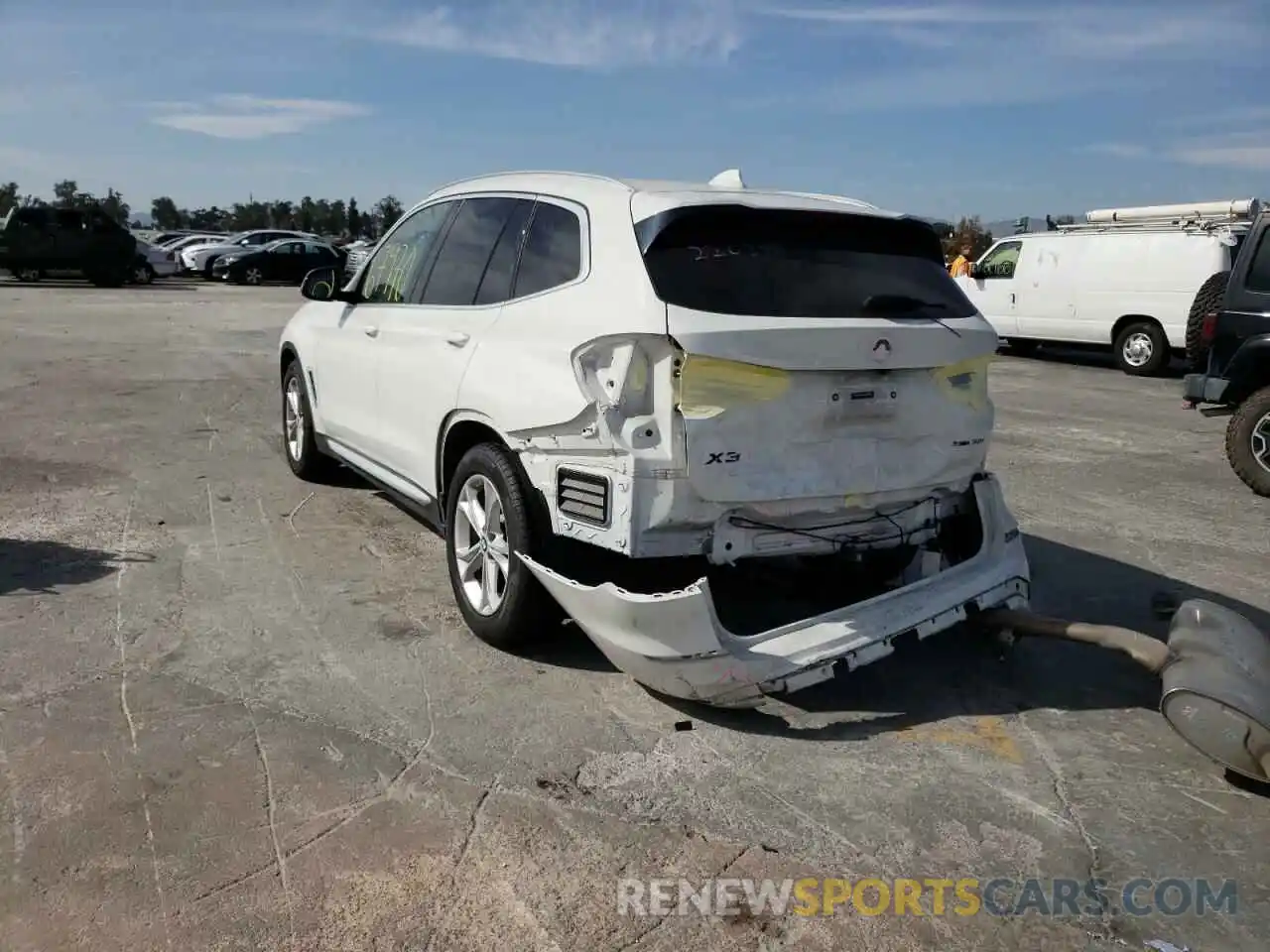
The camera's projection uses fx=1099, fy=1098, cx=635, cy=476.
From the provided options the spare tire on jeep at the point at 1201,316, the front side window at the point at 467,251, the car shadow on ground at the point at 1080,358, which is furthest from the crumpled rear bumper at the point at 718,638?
the car shadow on ground at the point at 1080,358

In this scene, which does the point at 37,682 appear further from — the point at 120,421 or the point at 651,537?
the point at 120,421

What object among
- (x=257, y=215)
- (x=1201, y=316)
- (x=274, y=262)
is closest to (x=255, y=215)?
(x=257, y=215)

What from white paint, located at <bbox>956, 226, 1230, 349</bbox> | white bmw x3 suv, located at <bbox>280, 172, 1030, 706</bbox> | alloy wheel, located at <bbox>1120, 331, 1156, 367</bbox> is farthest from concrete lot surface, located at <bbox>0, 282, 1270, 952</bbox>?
alloy wheel, located at <bbox>1120, 331, 1156, 367</bbox>

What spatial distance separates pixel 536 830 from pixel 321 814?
64 centimetres

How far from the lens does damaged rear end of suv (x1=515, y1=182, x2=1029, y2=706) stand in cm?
367

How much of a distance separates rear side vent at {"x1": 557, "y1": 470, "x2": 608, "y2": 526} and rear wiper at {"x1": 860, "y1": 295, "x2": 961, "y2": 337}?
3.88 feet

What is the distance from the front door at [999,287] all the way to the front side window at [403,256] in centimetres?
1342

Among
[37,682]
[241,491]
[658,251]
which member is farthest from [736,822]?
[241,491]

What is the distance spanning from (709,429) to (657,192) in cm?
107

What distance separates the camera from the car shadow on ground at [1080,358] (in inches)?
642

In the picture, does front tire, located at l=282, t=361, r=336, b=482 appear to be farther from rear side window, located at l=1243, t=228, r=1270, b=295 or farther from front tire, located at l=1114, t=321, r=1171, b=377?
front tire, located at l=1114, t=321, r=1171, b=377

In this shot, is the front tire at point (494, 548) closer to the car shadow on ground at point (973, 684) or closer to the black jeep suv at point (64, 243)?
the car shadow on ground at point (973, 684)

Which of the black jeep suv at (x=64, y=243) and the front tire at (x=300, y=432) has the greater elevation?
the black jeep suv at (x=64, y=243)

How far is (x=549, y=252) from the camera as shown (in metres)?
4.41
